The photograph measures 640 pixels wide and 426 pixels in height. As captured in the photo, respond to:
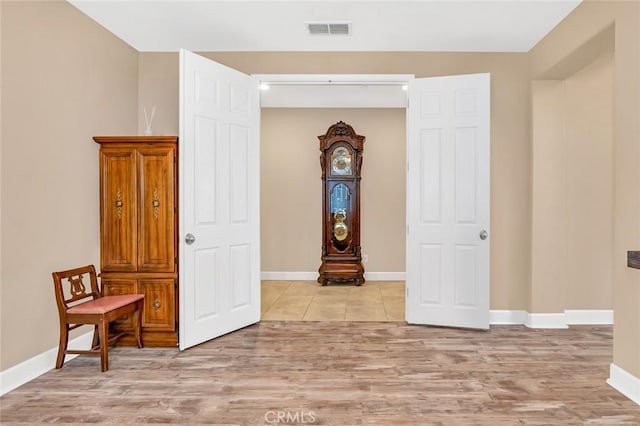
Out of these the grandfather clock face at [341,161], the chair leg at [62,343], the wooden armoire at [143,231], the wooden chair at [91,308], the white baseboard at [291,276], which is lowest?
the white baseboard at [291,276]

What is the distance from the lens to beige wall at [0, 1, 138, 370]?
2.45 metres

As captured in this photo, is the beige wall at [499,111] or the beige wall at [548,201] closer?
the beige wall at [548,201]

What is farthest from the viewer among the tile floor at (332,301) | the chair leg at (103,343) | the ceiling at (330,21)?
the tile floor at (332,301)

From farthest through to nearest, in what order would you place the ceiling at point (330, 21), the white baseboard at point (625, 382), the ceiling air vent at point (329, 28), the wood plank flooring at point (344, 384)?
1. the ceiling air vent at point (329, 28)
2. the ceiling at point (330, 21)
3. the white baseboard at point (625, 382)
4. the wood plank flooring at point (344, 384)

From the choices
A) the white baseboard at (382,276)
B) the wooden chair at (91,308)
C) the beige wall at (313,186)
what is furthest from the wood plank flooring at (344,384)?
the beige wall at (313,186)

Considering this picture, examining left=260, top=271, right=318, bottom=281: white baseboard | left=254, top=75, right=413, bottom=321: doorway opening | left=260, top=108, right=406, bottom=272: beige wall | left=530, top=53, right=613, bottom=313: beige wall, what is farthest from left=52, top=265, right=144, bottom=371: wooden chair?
left=530, top=53, right=613, bottom=313: beige wall

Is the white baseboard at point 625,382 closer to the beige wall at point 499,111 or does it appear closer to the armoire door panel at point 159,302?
the beige wall at point 499,111

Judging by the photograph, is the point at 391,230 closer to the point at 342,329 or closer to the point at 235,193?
the point at 342,329

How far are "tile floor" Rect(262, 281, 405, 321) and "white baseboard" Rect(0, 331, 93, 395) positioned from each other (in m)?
1.83

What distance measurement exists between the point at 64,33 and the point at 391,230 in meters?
4.75

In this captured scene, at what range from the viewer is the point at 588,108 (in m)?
3.80

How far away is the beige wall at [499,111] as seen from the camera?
383 centimetres

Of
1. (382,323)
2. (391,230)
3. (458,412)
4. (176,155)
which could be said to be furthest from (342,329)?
(391,230)

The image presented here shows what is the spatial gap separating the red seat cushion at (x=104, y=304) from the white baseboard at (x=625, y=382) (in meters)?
3.36
